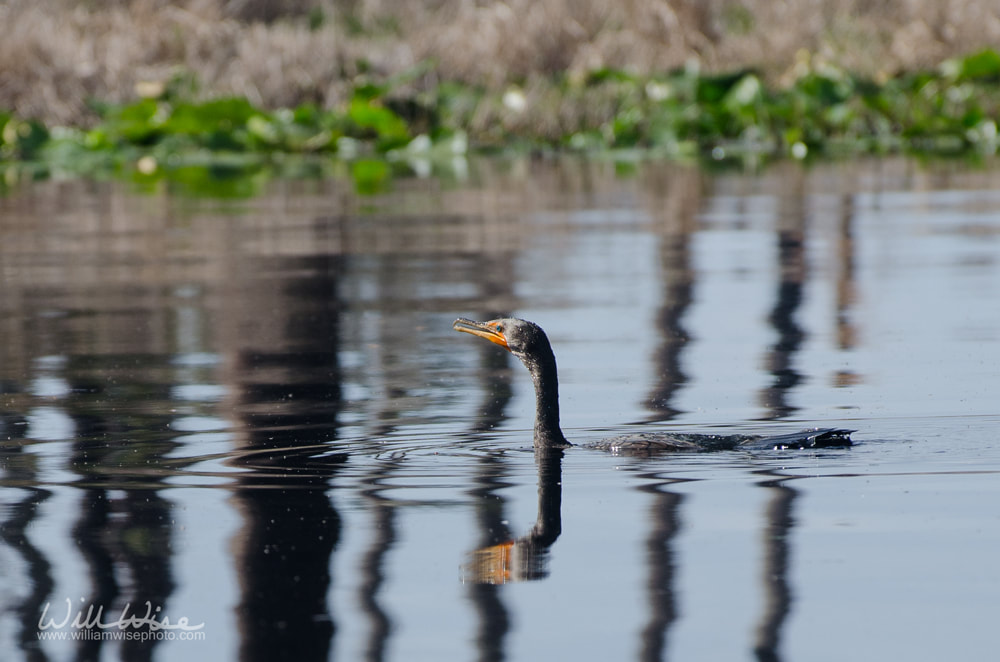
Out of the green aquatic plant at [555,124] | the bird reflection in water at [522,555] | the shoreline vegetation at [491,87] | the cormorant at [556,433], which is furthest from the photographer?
the shoreline vegetation at [491,87]

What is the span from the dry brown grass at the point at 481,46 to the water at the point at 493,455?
15.0m

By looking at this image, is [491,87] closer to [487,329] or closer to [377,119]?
[377,119]

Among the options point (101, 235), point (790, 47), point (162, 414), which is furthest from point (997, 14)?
point (162, 414)

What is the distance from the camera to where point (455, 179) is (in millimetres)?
23203

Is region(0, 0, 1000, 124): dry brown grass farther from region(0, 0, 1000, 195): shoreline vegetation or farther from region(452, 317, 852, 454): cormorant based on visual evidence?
region(452, 317, 852, 454): cormorant

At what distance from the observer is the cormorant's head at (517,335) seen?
7289 mm

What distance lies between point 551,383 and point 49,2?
29.8 m

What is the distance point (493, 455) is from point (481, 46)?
24.4 metres

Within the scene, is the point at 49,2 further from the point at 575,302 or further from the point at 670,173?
the point at 575,302

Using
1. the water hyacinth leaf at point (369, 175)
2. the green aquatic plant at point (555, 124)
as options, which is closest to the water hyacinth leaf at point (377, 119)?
the green aquatic plant at point (555, 124)

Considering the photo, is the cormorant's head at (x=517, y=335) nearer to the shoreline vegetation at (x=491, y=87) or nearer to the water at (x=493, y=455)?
the water at (x=493, y=455)

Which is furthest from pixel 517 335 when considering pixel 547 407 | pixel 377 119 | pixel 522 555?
pixel 377 119

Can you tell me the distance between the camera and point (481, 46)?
3095 cm

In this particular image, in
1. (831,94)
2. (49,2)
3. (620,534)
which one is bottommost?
(620,534)
